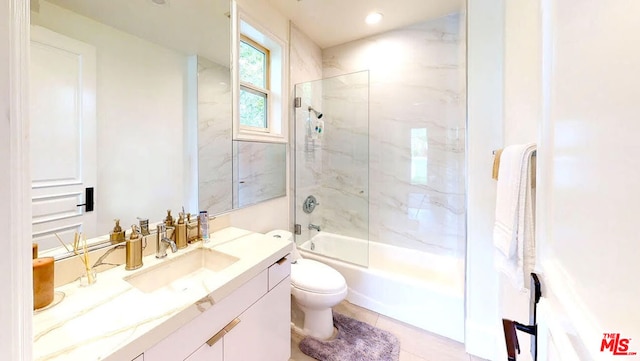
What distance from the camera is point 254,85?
2021 millimetres

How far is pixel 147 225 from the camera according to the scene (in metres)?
1.20

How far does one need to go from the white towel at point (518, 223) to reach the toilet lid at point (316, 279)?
40.3 inches

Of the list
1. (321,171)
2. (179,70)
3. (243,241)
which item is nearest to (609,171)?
(243,241)

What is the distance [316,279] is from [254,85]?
165 centimetres

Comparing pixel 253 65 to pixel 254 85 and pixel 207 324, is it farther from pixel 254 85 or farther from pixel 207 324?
pixel 207 324

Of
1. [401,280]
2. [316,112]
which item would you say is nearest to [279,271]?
[401,280]

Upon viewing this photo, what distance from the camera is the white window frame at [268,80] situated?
5.65 feet

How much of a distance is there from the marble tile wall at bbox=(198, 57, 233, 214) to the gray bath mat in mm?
1161

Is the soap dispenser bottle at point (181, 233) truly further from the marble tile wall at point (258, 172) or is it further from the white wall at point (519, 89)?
the white wall at point (519, 89)

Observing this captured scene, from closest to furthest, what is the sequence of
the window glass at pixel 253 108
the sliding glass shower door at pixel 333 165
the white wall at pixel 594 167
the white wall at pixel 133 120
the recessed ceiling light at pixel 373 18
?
the white wall at pixel 594 167 → the white wall at pixel 133 120 → the window glass at pixel 253 108 → the recessed ceiling light at pixel 373 18 → the sliding glass shower door at pixel 333 165

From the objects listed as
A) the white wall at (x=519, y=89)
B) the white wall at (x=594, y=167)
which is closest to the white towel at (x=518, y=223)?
the white wall at (x=519, y=89)

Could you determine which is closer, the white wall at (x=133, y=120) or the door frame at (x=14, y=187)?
the door frame at (x=14, y=187)

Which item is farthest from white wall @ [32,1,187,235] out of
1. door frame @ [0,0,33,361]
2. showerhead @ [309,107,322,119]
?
showerhead @ [309,107,322,119]

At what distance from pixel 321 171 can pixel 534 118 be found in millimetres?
1963
